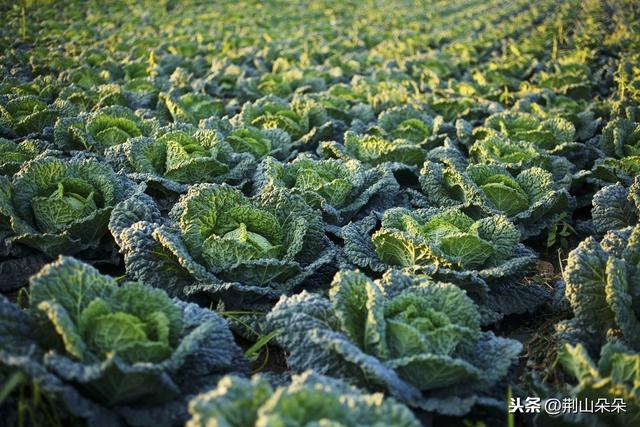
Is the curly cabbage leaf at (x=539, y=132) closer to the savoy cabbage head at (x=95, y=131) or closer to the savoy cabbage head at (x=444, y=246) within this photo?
the savoy cabbage head at (x=444, y=246)

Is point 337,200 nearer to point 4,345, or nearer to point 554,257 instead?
point 554,257

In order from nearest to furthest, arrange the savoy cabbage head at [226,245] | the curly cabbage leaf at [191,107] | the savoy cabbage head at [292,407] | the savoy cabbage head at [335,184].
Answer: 1. the savoy cabbage head at [292,407]
2. the savoy cabbage head at [226,245]
3. the savoy cabbage head at [335,184]
4. the curly cabbage leaf at [191,107]

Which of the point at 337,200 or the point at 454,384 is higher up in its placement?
the point at 337,200

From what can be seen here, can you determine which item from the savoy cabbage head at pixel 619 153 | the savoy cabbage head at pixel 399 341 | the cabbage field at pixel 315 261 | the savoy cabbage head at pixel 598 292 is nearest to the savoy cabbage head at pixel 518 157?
the cabbage field at pixel 315 261

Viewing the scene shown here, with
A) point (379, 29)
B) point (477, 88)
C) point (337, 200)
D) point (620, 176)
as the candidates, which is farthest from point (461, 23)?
point (337, 200)

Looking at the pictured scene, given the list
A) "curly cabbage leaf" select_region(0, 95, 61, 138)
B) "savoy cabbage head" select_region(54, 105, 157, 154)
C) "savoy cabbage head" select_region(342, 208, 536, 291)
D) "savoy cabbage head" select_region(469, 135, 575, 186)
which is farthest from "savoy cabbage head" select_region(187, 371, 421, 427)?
"curly cabbage leaf" select_region(0, 95, 61, 138)
